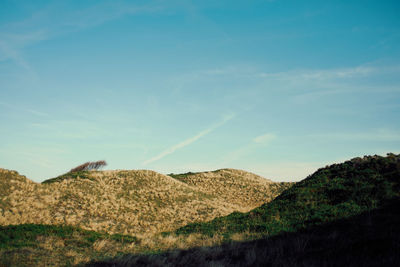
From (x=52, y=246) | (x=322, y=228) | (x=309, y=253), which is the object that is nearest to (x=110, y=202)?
(x=52, y=246)

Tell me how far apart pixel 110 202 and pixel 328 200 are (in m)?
24.8

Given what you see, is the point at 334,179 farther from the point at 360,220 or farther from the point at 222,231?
the point at 222,231

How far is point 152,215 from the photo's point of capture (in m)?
32.7

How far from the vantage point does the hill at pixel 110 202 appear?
25.5 m

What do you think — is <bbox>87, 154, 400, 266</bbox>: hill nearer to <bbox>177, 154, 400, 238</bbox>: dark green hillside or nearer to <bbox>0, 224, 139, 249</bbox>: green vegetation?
<bbox>177, 154, 400, 238</bbox>: dark green hillside

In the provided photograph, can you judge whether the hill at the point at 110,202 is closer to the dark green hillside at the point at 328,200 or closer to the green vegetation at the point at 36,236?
the green vegetation at the point at 36,236

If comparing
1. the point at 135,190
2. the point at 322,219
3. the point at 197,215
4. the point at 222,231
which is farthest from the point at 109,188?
the point at 322,219

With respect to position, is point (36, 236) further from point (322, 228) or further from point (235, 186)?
point (235, 186)

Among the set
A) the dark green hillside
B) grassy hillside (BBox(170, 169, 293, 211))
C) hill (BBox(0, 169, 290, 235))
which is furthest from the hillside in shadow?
grassy hillside (BBox(170, 169, 293, 211))

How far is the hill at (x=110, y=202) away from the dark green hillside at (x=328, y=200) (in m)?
9.29

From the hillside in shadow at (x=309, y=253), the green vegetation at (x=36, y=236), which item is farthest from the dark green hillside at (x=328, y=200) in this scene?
the green vegetation at (x=36, y=236)

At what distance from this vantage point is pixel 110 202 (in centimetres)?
3328

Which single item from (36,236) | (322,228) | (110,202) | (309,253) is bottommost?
(309,253)

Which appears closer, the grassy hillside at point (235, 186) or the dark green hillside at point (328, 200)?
the dark green hillside at point (328, 200)
